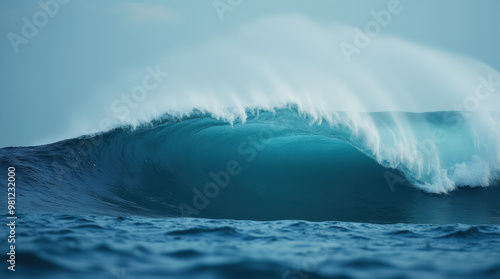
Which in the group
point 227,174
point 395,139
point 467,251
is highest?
point 395,139

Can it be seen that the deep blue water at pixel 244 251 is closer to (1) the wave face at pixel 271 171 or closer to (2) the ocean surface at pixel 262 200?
(2) the ocean surface at pixel 262 200

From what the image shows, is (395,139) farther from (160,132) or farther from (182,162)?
(160,132)

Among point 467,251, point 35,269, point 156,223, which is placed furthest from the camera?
point 156,223

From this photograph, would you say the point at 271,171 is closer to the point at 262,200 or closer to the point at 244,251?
the point at 262,200

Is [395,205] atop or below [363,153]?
below

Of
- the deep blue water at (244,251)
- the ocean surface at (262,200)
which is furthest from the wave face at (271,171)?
the deep blue water at (244,251)

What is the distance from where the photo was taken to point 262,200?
7703 mm

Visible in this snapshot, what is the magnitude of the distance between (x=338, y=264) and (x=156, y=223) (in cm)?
263

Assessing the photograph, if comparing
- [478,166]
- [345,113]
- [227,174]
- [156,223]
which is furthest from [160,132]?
[478,166]

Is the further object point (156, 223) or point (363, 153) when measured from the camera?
point (363, 153)

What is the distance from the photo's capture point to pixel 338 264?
2578mm

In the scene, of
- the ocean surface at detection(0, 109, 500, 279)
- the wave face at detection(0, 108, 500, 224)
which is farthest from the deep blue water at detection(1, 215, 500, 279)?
the wave face at detection(0, 108, 500, 224)

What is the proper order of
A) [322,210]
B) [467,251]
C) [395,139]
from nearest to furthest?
[467,251] → [322,210] → [395,139]

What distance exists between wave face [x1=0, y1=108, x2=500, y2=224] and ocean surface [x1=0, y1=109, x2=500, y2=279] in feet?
0.13
